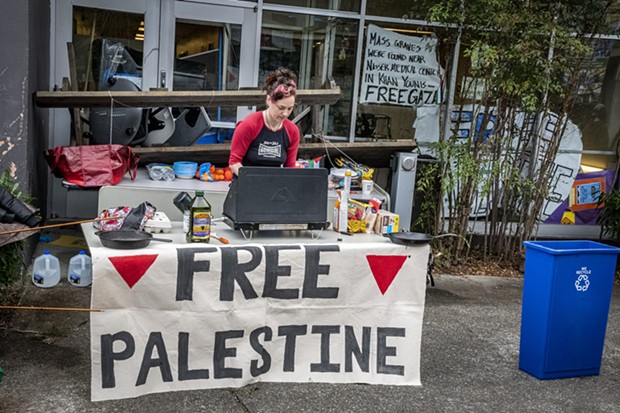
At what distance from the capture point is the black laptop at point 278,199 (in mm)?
4496

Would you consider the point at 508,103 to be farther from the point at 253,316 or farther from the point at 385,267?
the point at 253,316

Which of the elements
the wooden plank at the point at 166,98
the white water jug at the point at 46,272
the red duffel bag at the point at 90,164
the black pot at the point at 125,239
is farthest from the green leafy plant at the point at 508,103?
the black pot at the point at 125,239

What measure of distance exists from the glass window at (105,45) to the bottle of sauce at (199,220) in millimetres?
4221

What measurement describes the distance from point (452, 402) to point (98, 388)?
2.15 meters

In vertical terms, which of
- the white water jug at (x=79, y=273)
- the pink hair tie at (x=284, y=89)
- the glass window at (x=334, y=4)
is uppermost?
the glass window at (x=334, y=4)

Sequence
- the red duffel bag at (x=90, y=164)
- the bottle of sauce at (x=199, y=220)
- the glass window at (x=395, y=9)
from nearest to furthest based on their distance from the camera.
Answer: the bottle of sauce at (x=199, y=220) → the red duffel bag at (x=90, y=164) → the glass window at (x=395, y=9)

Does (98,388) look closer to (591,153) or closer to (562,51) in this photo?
(562,51)

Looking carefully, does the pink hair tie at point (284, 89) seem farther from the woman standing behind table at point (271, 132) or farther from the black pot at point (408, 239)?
the black pot at point (408, 239)

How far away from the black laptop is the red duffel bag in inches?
89.1

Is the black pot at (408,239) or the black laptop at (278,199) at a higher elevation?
the black laptop at (278,199)

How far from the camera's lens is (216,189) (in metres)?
6.82

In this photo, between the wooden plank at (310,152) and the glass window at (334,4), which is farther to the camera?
the glass window at (334,4)

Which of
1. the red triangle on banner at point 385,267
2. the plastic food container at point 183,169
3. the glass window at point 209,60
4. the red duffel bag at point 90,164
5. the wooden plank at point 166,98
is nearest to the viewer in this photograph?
the red triangle on banner at point 385,267

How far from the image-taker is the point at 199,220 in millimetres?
4387
